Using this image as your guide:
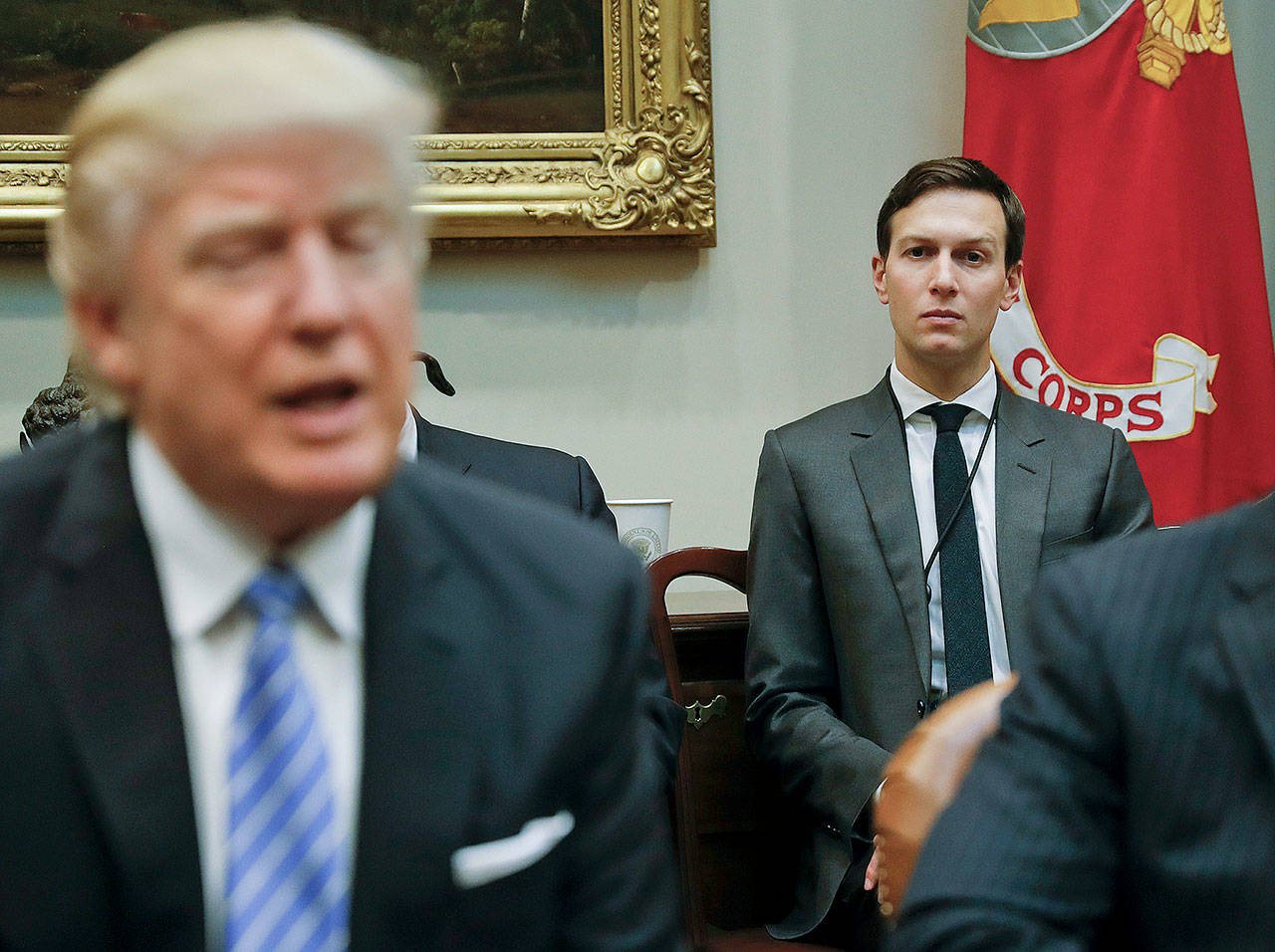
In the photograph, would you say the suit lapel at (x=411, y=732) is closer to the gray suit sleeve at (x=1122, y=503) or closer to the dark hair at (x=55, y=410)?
the dark hair at (x=55, y=410)

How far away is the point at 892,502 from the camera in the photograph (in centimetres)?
280

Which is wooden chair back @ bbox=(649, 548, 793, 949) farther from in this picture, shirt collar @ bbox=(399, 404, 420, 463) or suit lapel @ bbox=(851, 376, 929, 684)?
shirt collar @ bbox=(399, 404, 420, 463)

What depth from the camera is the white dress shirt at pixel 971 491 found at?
2.73m

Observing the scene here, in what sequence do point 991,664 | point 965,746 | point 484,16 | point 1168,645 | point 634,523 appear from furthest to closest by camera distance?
point 484,16 → point 634,523 → point 991,664 → point 965,746 → point 1168,645

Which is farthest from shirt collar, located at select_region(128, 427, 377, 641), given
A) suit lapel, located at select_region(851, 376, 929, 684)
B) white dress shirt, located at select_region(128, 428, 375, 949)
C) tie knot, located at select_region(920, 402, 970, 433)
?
tie knot, located at select_region(920, 402, 970, 433)

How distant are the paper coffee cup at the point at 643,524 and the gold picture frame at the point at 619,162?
2.63 feet

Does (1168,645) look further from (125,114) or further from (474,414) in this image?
(474,414)

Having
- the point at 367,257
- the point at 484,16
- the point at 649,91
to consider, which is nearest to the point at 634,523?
the point at 649,91

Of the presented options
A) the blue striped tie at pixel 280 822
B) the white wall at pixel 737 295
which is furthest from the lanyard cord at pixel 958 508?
the blue striped tie at pixel 280 822

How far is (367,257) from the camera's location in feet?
3.30

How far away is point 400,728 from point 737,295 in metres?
2.83

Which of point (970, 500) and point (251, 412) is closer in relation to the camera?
point (251, 412)

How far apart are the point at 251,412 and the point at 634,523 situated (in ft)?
7.36

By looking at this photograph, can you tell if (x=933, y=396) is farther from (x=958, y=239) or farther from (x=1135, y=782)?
(x=1135, y=782)
